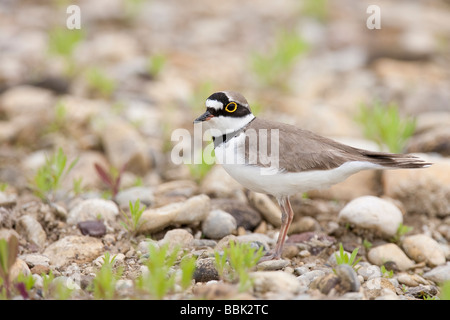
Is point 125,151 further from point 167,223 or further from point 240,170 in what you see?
point 240,170

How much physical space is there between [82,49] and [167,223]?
6.24 metres

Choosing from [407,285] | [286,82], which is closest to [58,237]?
[407,285]

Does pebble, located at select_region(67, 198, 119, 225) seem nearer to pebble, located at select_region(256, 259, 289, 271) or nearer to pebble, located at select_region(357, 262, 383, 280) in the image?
pebble, located at select_region(256, 259, 289, 271)

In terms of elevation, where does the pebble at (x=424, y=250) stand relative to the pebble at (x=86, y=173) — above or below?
below

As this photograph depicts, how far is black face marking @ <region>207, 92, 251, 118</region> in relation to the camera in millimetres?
4891

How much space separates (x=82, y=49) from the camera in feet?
34.9

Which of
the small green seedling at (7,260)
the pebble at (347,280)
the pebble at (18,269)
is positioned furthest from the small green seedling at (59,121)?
the pebble at (347,280)

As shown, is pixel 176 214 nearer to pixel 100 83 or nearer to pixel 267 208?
pixel 267 208

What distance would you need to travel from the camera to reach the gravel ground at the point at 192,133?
4.90m

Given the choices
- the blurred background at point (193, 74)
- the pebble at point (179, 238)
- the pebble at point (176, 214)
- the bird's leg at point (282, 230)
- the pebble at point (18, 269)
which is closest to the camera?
the pebble at point (18, 269)

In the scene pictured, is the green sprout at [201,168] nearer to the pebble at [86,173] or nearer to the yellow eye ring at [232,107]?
the pebble at [86,173]

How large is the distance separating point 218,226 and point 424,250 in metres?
1.90

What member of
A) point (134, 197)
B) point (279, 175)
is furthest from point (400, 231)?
point (134, 197)

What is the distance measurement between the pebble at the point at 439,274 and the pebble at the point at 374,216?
1.84 ft
